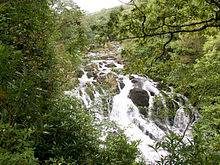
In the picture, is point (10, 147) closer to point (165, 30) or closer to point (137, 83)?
point (165, 30)

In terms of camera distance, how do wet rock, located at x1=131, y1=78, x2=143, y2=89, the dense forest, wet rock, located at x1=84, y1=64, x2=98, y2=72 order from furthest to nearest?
wet rock, located at x1=84, y1=64, x2=98, y2=72 < wet rock, located at x1=131, y1=78, x2=143, y2=89 < the dense forest

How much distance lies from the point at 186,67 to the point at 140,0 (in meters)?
3.63

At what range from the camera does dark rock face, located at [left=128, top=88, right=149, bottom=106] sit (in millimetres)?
18188

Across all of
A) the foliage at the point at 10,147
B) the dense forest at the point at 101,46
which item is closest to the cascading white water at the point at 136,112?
the dense forest at the point at 101,46

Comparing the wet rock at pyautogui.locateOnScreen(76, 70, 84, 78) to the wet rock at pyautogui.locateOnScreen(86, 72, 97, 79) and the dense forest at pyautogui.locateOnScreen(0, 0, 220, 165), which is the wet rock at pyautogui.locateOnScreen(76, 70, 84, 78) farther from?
the dense forest at pyautogui.locateOnScreen(0, 0, 220, 165)

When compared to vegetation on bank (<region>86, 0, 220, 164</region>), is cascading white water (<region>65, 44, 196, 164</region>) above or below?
below

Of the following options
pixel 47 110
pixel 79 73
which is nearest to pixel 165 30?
pixel 47 110

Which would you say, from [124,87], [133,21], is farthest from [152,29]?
[124,87]

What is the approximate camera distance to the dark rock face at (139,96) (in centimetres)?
1819

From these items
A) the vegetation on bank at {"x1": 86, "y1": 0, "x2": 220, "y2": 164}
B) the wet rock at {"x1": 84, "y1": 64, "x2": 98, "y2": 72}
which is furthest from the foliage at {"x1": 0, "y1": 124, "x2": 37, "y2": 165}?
the wet rock at {"x1": 84, "y1": 64, "x2": 98, "y2": 72}

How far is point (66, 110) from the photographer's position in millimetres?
6988

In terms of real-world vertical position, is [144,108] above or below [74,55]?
below

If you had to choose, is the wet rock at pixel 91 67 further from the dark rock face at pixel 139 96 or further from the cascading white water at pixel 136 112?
the dark rock face at pixel 139 96

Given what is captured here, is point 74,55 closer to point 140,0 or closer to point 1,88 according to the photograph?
point 140,0
